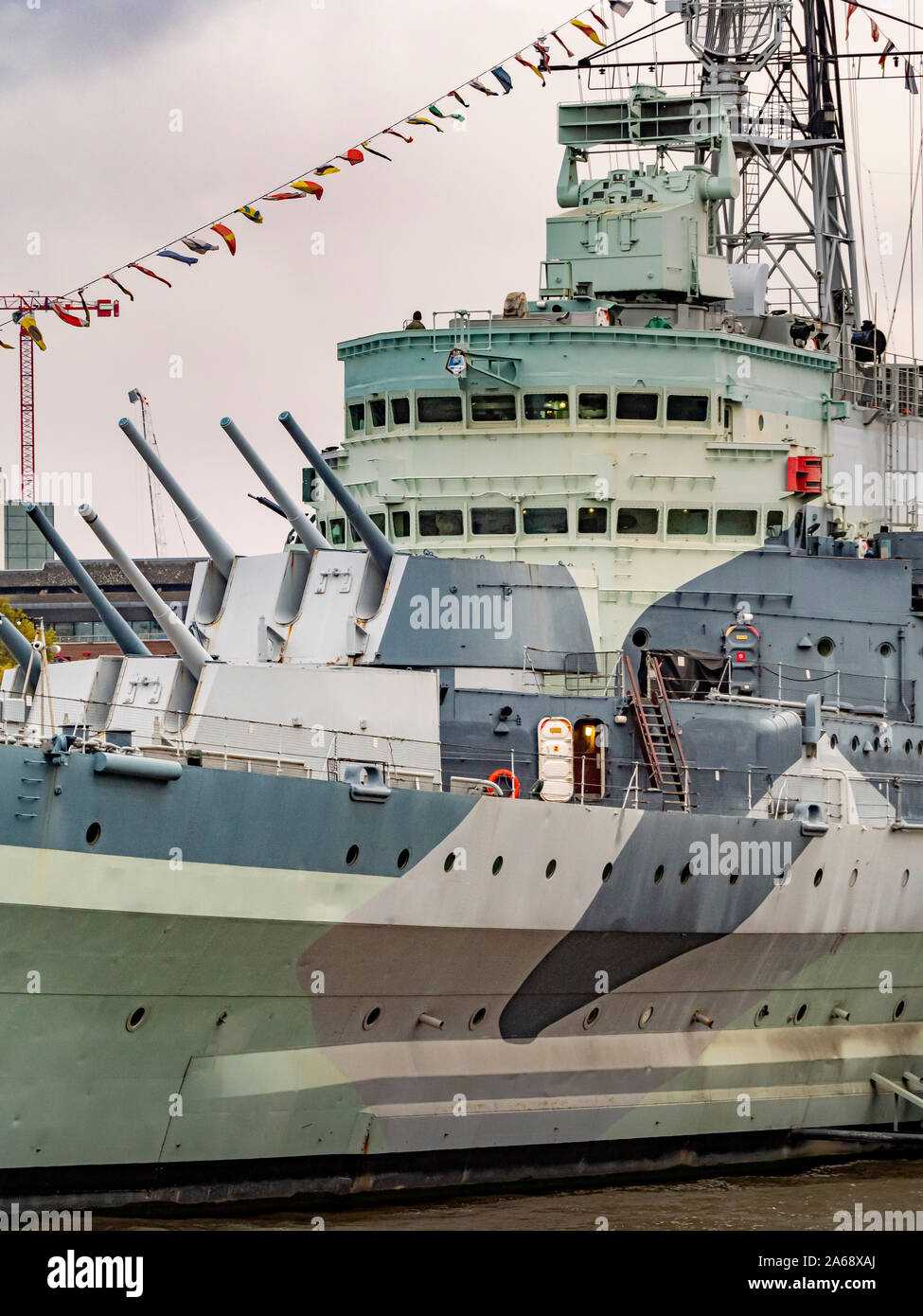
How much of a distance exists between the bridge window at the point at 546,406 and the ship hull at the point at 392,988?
523 cm

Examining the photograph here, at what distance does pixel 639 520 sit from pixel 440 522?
2.18 meters

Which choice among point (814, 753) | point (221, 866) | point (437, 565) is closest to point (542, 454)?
point (437, 565)

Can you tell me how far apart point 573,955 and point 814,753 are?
13.2 ft

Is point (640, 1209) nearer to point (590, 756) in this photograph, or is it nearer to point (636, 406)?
point (590, 756)

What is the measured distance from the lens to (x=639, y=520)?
22344mm

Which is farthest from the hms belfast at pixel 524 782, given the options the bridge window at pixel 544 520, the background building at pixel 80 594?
the background building at pixel 80 594

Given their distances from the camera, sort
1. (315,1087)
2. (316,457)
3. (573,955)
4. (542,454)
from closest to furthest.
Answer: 1. (315,1087)
2. (573,955)
3. (316,457)
4. (542,454)

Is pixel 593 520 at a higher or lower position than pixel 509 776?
higher

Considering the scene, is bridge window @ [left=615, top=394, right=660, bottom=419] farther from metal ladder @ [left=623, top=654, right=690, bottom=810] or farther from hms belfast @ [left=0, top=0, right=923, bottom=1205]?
metal ladder @ [left=623, top=654, right=690, bottom=810]

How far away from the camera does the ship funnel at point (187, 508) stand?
768 inches

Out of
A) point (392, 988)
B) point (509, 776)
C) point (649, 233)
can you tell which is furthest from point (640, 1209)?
point (649, 233)

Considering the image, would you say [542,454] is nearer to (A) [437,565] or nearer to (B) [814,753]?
(A) [437,565]

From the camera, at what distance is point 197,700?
1852 cm

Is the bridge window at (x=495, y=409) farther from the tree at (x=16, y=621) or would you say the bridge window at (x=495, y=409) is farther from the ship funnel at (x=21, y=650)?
the tree at (x=16, y=621)
